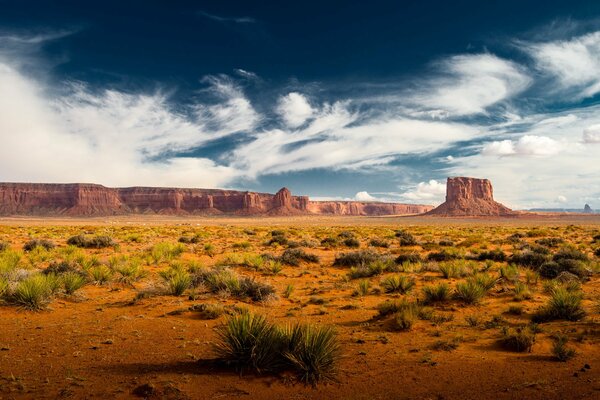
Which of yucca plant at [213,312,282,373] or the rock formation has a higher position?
the rock formation

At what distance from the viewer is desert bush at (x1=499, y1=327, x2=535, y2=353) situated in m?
6.29

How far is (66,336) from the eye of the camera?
694 centimetres

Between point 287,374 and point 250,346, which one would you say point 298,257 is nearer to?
point 250,346

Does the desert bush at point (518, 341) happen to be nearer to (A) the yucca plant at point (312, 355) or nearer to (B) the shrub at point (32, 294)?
(A) the yucca plant at point (312, 355)

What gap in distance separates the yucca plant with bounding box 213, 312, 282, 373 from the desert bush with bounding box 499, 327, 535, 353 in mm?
4038

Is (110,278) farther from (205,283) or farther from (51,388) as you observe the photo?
(51,388)

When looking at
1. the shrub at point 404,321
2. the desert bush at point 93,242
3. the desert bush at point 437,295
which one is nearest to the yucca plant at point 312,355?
the shrub at point 404,321

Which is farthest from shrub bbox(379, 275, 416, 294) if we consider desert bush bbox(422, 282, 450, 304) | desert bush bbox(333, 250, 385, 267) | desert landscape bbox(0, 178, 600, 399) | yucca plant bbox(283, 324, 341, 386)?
yucca plant bbox(283, 324, 341, 386)

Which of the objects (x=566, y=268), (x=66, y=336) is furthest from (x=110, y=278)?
(x=566, y=268)

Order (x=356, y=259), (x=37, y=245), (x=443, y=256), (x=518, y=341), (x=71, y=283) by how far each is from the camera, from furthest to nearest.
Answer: (x=37, y=245), (x=443, y=256), (x=356, y=259), (x=71, y=283), (x=518, y=341)

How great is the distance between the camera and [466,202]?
189 m

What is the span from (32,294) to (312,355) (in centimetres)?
720

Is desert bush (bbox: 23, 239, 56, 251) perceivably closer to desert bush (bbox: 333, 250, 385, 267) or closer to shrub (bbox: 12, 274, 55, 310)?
shrub (bbox: 12, 274, 55, 310)

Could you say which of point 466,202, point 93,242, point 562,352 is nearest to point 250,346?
point 562,352
